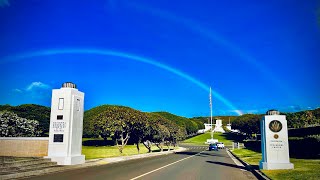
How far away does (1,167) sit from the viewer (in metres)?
14.1

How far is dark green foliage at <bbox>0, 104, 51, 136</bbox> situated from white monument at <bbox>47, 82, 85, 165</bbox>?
207 ft

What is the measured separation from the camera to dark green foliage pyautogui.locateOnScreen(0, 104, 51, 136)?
80.6 meters

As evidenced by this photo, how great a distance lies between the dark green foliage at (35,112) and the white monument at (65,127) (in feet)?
207

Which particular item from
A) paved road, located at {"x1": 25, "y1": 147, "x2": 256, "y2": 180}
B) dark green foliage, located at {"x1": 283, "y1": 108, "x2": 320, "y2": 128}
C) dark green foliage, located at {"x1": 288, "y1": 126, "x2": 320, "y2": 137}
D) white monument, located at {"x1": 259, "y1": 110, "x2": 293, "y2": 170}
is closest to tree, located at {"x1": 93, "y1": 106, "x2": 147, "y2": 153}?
paved road, located at {"x1": 25, "y1": 147, "x2": 256, "y2": 180}

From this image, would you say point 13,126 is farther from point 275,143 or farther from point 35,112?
point 275,143

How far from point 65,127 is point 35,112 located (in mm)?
68838

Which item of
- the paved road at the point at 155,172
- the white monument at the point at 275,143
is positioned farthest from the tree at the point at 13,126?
the white monument at the point at 275,143

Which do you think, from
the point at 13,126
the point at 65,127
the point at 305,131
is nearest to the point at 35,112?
the point at 13,126

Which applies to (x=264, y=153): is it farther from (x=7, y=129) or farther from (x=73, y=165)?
(x=7, y=129)

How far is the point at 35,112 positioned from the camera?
83.1 metres

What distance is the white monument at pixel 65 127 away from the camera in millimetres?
19781

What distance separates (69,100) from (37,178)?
7533 mm

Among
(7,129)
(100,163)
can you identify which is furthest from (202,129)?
(100,163)

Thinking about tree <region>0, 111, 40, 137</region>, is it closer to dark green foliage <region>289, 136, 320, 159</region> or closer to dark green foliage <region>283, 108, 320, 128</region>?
dark green foliage <region>289, 136, 320, 159</region>
